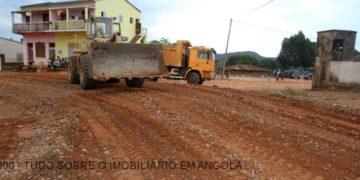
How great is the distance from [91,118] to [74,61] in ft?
26.6

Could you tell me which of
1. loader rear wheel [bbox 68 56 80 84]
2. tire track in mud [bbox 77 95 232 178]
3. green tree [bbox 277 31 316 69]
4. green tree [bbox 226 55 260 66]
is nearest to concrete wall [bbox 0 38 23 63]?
loader rear wheel [bbox 68 56 80 84]

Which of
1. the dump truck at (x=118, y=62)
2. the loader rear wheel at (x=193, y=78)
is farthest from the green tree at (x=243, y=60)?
the dump truck at (x=118, y=62)

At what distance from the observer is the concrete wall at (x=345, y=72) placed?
15.7 metres

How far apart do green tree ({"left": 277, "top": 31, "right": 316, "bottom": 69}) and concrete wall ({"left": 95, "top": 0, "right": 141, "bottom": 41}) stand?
96.0ft

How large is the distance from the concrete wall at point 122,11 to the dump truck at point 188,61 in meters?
18.0

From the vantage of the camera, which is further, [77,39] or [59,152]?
[77,39]

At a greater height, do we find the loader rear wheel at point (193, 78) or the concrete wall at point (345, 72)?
the concrete wall at point (345, 72)

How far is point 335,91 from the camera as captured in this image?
51.5 feet

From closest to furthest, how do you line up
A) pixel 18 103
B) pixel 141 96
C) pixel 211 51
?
1. pixel 18 103
2. pixel 141 96
3. pixel 211 51

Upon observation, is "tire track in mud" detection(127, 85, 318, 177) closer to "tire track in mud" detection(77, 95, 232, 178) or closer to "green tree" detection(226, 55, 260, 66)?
"tire track in mud" detection(77, 95, 232, 178)

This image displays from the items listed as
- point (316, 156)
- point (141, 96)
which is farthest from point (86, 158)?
point (141, 96)

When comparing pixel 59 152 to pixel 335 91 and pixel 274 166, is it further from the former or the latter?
pixel 335 91

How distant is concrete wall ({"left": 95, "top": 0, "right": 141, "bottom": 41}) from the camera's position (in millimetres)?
37062

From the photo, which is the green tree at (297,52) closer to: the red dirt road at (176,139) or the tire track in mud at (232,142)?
the red dirt road at (176,139)
